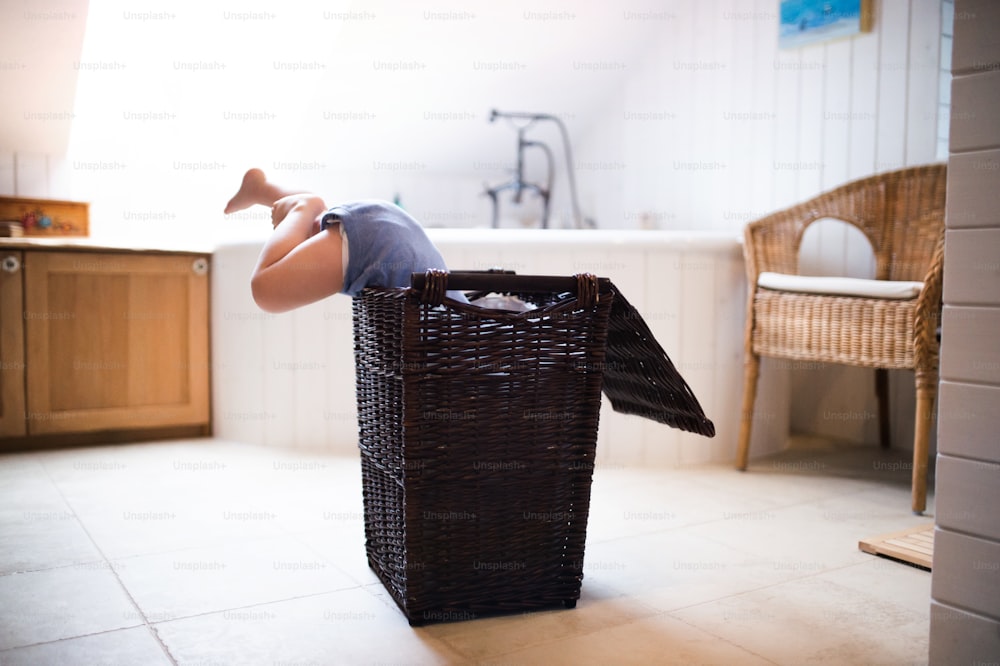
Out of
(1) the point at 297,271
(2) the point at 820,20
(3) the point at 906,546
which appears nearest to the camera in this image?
(1) the point at 297,271

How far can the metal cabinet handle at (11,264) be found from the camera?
107 inches

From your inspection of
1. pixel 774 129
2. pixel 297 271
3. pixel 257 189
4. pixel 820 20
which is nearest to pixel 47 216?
pixel 257 189

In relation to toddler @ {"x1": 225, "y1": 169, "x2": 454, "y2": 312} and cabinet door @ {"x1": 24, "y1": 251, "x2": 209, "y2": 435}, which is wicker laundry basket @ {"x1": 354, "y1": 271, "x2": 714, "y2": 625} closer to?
toddler @ {"x1": 225, "y1": 169, "x2": 454, "y2": 312}

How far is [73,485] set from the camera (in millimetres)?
2342

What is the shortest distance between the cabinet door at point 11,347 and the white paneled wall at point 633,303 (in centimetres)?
70

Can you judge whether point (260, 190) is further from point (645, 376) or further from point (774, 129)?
point (774, 129)

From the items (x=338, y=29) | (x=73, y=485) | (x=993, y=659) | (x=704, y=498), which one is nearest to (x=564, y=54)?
(x=338, y=29)

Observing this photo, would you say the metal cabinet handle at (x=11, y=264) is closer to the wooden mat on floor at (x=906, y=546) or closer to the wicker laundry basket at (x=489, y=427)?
the wicker laundry basket at (x=489, y=427)

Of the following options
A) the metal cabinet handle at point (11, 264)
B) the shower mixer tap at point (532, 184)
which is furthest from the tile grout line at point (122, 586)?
the shower mixer tap at point (532, 184)

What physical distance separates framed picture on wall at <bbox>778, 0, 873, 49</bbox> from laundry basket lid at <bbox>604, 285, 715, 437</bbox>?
78.6 inches

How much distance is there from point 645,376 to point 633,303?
44.2 inches

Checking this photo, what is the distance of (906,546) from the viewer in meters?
1.78

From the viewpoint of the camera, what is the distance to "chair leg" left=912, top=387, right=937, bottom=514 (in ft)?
6.86

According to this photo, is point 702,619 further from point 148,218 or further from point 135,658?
point 148,218
